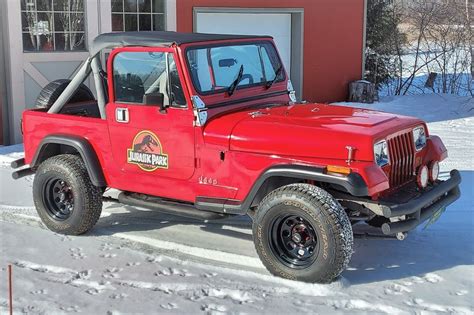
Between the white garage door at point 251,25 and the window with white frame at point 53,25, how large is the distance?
248cm

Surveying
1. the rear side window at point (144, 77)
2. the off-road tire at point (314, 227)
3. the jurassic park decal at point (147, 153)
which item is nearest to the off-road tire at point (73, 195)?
the jurassic park decal at point (147, 153)

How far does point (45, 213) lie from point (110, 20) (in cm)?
542

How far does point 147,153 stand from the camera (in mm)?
5402

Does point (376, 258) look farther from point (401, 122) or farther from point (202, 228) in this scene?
point (202, 228)

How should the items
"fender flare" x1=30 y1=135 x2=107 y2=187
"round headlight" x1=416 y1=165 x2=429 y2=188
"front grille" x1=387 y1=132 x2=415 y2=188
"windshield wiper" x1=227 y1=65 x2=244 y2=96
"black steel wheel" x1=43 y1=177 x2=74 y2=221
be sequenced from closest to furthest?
"front grille" x1=387 y1=132 x2=415 y2=188
"round headlight" x1=416 y1=165 x2=429 y2=188
"windshield wiper" x1=227 y1=65 x2=244 y2=96
"fender flare" x1=30 y1=135 x2=107 y2=187
"black steel wheel" x1=43 y1=177 x2=74 y2=221

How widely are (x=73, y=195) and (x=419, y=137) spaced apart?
10.3 feet

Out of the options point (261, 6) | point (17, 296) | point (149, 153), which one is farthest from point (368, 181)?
point (261, 6)

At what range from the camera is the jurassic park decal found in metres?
5.32

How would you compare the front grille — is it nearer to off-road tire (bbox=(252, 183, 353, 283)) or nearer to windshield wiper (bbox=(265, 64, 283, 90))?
off-road tire (bbox=(252, 183, 353, 283))

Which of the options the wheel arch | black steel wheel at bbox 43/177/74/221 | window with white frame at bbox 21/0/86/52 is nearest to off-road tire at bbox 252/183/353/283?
the wheel arch

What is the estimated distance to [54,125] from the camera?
5.98 metres

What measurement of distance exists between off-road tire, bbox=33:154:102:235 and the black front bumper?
2.66 meters

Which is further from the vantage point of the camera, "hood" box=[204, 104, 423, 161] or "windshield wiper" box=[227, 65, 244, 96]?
"windshield wiper" box=[227, 65, 244, 96]

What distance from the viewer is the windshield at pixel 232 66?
529 cm
